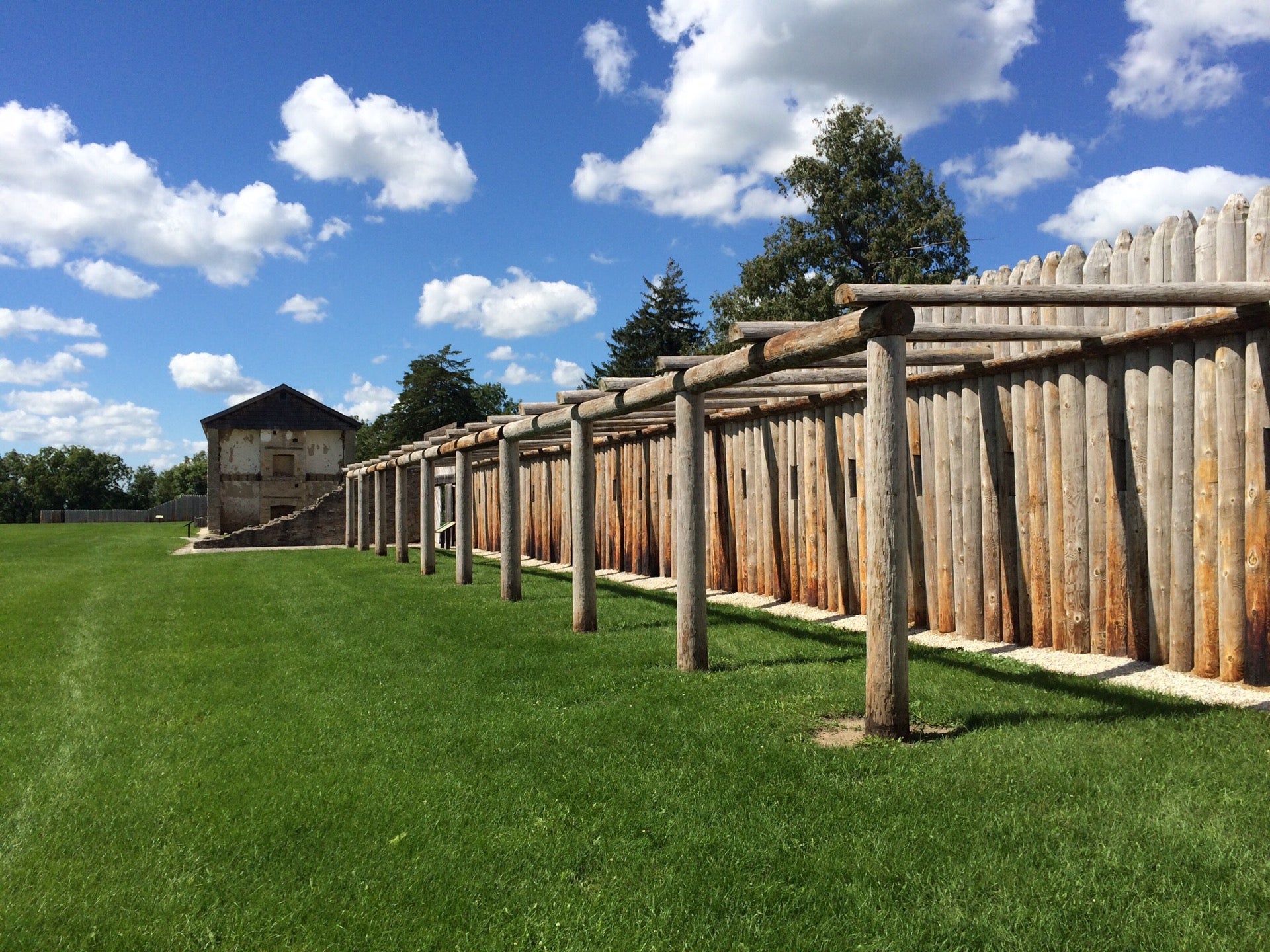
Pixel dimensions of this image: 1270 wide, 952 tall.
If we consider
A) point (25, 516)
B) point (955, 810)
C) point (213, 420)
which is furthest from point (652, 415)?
point (25, 516)

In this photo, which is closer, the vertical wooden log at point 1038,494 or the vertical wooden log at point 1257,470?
the vertical wooden log at point 1257,470

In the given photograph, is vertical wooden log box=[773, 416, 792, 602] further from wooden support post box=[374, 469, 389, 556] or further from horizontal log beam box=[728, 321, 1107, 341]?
wooden support post box=[374, 469, 389, 556]

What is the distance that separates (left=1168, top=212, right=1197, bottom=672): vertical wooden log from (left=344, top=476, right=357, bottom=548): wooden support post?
2450 cm

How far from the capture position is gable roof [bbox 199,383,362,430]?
3672 cm

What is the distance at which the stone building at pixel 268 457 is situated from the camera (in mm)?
36562

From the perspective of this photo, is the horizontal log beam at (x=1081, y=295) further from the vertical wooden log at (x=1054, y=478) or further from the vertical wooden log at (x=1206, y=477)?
the vertical wooden log at (x=1054, y=478)

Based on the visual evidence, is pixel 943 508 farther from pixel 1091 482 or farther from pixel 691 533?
pixel 691 533

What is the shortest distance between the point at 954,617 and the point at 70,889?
23.4 feet

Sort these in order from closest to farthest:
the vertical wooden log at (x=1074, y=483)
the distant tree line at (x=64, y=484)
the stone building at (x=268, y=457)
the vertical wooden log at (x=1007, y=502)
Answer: the vertical wooden log at (x=1074, y=483) < the vertical wooden log at (x=1007, y=502) < the stone building at (x=268, y=457) < the distant tree line at (x=64, y=484)

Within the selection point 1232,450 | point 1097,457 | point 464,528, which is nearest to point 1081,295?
point 1232,450

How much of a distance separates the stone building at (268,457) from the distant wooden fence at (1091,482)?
101 ft

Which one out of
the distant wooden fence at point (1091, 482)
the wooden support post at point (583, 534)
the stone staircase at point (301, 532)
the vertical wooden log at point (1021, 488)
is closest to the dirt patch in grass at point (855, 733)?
the distant wooden fence at point (1091, 482)

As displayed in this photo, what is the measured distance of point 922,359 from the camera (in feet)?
25.3

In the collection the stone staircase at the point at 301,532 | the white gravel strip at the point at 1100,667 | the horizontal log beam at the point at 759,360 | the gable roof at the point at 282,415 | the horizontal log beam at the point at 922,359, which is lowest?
the white gravel strip at the point at 1100,667
